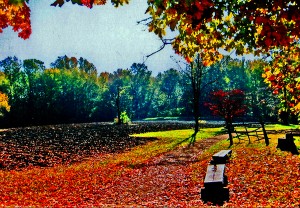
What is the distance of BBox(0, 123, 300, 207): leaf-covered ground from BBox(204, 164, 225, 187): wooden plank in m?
0.52

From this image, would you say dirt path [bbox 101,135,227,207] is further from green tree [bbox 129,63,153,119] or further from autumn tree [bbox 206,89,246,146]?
green tree [bbox 129,63,153,119]

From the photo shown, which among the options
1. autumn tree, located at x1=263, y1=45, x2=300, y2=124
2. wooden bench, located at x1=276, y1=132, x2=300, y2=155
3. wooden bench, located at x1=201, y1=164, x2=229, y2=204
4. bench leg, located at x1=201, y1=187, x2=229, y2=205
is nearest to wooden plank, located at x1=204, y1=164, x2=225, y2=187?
wooden bench, located at x1=201, y1=164, x2=229, y2=204

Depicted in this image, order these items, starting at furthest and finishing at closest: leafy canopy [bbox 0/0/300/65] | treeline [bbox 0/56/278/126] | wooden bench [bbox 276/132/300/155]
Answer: treeline [bbox 0/56/278/126], wooden bench [bbox 276/132/300/155], leafy canopy [bbox 0/0/300/65]

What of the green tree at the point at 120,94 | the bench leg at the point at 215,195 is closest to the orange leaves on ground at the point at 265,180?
the bench leg at the point at 215,195

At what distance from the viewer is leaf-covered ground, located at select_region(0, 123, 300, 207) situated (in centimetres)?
795

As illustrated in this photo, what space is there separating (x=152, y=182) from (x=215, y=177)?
337cm

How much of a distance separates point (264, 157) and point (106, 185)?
6.80m

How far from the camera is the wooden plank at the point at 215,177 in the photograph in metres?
7.70

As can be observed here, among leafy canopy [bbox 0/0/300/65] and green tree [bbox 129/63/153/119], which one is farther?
green tree [bbox 129/63/153/119]

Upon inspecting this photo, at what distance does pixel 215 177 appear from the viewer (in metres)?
8.20

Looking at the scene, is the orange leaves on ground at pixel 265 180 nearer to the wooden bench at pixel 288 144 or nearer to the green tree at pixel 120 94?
the wooden bench at pixel 288 144

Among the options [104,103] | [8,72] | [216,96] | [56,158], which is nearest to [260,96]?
[216,96]

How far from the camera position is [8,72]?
8594 centimetres

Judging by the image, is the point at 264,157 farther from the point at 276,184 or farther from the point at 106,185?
the point at 106,185
